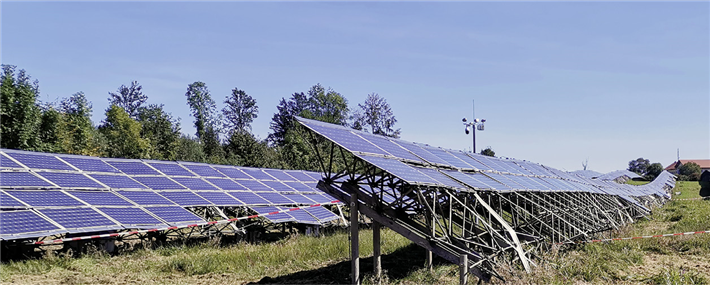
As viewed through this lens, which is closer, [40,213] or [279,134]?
[40,213]

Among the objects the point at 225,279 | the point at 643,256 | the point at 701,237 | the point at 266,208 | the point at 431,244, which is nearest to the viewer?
the point at 431,244

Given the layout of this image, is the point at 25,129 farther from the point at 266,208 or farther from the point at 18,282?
the point at 18,282

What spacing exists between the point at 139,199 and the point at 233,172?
318 inches

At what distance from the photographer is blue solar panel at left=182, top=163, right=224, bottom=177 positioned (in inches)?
979

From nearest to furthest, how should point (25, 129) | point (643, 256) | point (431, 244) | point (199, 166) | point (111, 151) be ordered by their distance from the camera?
point (431, 244)
point (643, 256)
point (199, 166)
point (25, 129)
point (111, 151)

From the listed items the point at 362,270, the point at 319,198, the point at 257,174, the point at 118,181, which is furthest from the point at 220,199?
the point at 362,270

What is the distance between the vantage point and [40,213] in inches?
604

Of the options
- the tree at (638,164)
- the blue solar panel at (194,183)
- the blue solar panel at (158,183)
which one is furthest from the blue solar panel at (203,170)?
the tree at (638,164)

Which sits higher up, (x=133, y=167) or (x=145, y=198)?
(x=133, y=167)

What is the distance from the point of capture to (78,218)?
52.7ft

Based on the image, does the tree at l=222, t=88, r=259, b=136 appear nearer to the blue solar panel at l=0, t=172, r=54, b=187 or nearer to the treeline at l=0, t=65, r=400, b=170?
the treeline at l=0, t=65, r=400, b=170

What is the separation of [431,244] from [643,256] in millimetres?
9470

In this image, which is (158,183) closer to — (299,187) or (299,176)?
(299,187)

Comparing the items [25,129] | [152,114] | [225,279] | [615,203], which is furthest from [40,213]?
[152,114]
